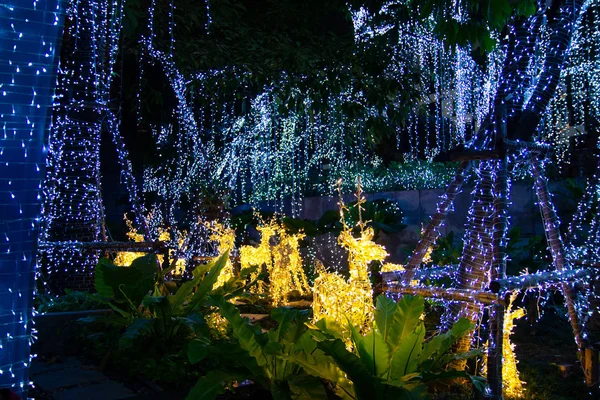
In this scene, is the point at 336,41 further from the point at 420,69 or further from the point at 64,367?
the point at 64,367

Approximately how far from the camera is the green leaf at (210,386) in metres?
3.23

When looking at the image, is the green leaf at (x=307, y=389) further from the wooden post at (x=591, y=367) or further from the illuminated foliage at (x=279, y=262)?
the illuminated foliage at (x=279, y=262)

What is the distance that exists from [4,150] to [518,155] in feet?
11.0

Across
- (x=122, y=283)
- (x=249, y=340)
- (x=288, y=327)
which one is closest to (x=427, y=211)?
(x=122, y=283)

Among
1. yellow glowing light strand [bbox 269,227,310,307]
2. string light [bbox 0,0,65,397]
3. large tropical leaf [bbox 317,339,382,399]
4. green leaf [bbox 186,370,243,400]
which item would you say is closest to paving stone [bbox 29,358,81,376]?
green leaf [bbox 186,370,243,400]

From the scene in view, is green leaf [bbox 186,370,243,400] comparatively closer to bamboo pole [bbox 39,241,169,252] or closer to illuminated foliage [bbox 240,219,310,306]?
A: bamboo pole [bbox 39,241,169,252]

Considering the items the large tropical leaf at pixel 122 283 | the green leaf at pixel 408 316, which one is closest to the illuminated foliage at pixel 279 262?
the large tropical leaf at pixel 122 283

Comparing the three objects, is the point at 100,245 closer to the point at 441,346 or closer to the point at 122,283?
the point at 122,283

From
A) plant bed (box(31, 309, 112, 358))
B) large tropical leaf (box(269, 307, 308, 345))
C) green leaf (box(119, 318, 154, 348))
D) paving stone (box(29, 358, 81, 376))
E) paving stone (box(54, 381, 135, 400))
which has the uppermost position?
large tropical leaf (box(269, 307, 308, 345))

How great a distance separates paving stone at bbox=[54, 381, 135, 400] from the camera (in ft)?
12.3

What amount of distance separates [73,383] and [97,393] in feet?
1.11

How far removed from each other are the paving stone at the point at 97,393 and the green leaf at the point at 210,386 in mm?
784

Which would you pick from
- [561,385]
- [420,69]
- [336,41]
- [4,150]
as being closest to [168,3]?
[336,41]

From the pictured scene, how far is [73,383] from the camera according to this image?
4.07 m
